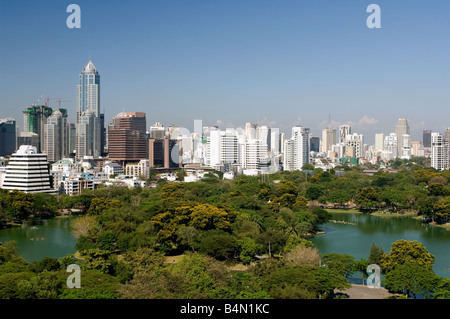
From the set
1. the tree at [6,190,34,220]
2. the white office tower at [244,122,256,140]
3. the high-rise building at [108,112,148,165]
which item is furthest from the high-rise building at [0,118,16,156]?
the tree at [6,190,34,220]

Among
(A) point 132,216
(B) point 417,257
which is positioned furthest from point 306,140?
(B) point 417,257

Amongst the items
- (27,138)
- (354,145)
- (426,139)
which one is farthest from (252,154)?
(426,139)

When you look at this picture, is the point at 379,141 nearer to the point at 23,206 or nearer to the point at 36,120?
the point at 36,120

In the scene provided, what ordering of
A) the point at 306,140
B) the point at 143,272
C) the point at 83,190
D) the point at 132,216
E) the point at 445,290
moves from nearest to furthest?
the point at 445,290 → the point at 143,272 → the point at 132,216 → the point at 83,190 → the point at 306,140

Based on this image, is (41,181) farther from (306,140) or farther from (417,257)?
(306,140)

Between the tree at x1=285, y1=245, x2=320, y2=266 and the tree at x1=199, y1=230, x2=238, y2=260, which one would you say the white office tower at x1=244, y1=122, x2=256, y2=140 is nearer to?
the tree at x1=199, y1=230, x2=238, y2=260

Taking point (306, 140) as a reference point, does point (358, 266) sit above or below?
below

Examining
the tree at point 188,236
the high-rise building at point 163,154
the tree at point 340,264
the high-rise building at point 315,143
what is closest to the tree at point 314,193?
the tree at point 188,236
